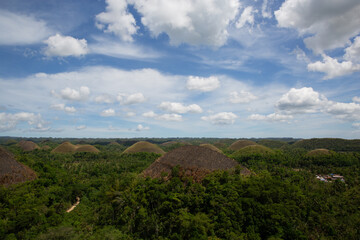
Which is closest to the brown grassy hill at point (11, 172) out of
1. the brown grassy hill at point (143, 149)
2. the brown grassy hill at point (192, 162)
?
the brown grassy hill at point (192, 162)

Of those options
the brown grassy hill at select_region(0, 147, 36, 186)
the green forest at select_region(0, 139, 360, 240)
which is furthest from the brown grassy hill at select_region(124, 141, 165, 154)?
the green forest at select_region(0, 139, 360, 240)

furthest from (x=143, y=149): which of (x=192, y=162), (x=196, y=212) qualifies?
(x=196, y=212)

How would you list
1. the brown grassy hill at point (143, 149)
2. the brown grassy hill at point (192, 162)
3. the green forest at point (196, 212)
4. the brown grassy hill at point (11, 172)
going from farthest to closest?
1. the brown grassy hill at point (143, 149)
2. the brown grassy hill at point (192, 162)
3. the brown grassy hill at point (11, 172)
4. the green forest at point (196, 212)

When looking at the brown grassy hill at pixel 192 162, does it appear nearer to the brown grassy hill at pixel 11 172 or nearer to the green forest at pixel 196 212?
the green forest at pixel 196 212

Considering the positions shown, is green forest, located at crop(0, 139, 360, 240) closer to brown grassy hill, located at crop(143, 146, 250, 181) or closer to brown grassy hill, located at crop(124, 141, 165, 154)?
brown grassy hill, located at crop(143, 146, 250, 181)

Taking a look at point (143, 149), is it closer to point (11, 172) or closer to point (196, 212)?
point (11, 172)
